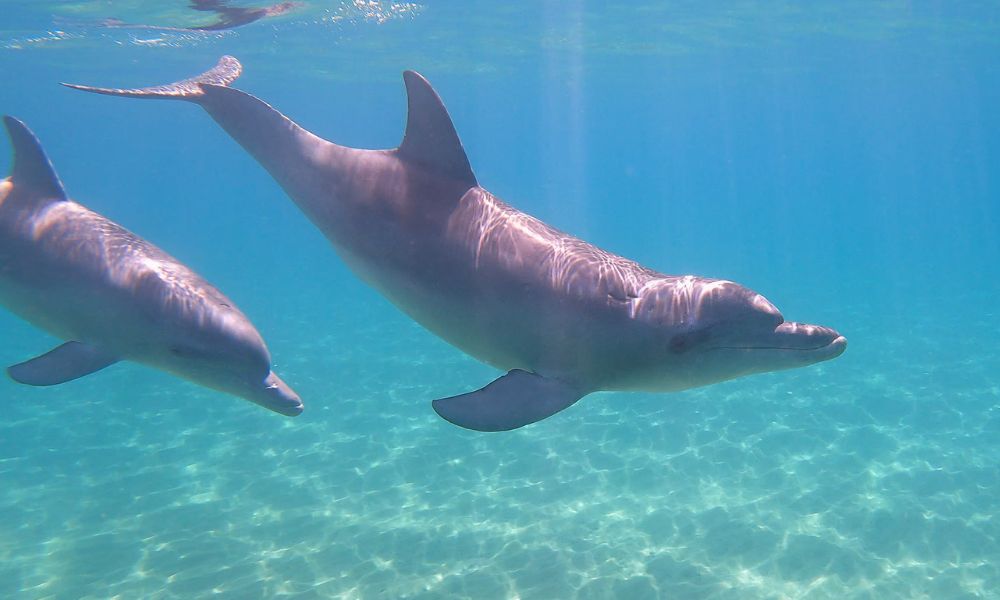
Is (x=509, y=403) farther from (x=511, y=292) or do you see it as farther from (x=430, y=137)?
(x=430, y=137)

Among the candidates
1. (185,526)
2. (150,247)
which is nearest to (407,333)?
(185,526)

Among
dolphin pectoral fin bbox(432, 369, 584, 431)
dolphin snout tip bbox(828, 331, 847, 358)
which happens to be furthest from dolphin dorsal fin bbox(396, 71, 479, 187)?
dolphin snout tip bbox(828, 331, 847, 358)

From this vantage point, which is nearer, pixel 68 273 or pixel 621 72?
pixel 68 273

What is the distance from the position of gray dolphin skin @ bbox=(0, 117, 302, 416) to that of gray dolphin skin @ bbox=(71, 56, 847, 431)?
3.75 feet

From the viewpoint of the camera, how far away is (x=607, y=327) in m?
4.78

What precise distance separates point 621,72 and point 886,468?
42170 mm

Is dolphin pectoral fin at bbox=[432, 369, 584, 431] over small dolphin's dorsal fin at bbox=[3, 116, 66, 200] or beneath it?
beneath

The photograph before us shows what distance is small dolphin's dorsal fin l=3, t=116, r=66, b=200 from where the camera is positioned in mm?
6055

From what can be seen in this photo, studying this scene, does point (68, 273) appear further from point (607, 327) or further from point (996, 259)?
point (996, 259)

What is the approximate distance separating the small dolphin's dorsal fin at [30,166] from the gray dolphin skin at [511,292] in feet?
4.26

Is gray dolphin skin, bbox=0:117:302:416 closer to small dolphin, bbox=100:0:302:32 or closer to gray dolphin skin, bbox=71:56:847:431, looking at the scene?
gray dolphin skin, bbox=71:56:847:431

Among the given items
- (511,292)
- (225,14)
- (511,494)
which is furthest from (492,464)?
(225,14)

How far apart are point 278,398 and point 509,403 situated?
Answer: 190 centimetres

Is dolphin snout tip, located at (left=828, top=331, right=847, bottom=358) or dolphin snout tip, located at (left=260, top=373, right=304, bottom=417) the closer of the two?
dolphin snout tip, located at (left=828, top=331, right=847, bottom=358)
